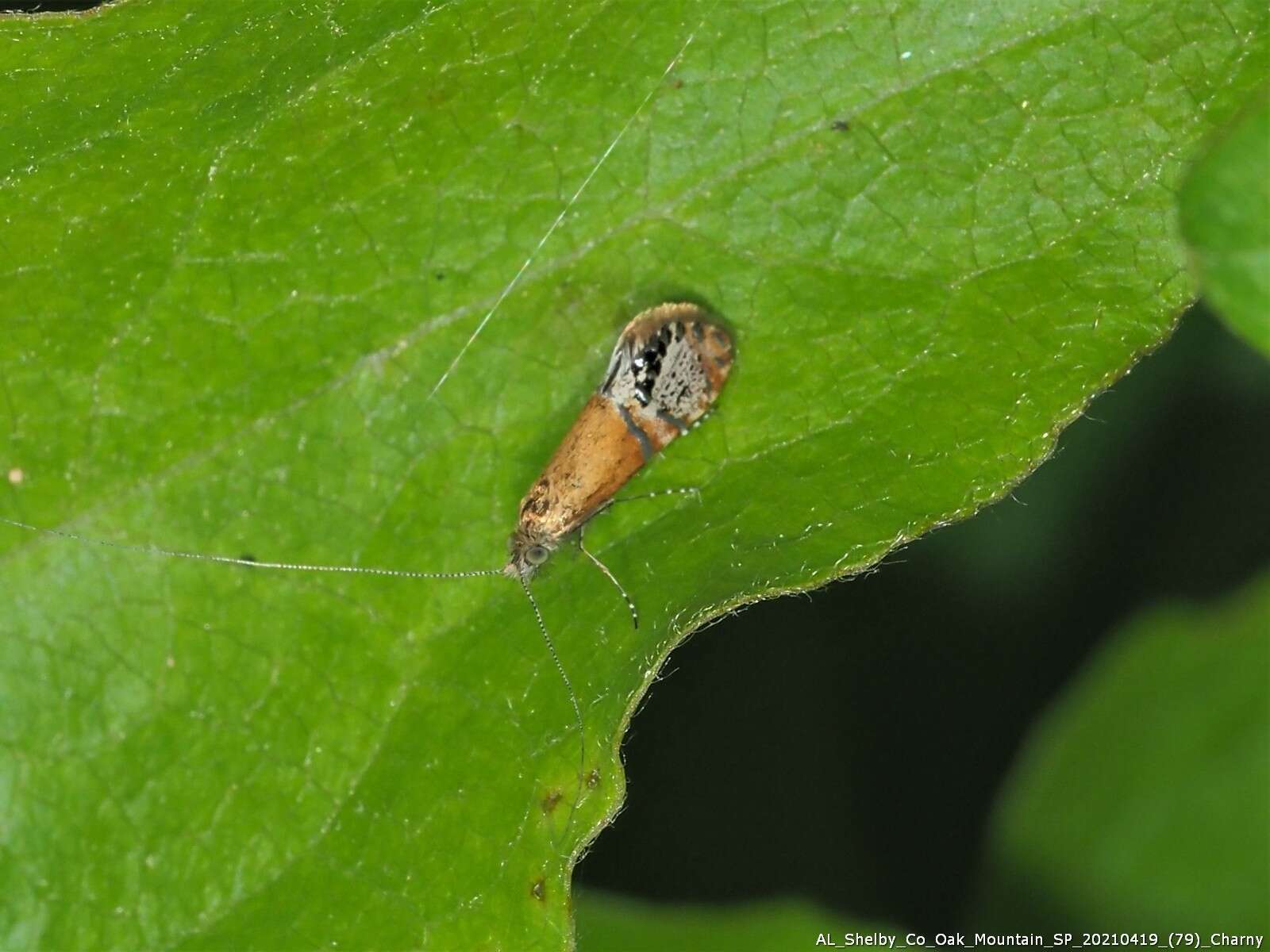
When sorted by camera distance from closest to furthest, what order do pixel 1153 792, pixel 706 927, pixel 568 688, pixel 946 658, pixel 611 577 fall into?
pixel 568 688 < pixel 611 577 < pixel 706 927 < pixel 1153 792 < pixel 946 658

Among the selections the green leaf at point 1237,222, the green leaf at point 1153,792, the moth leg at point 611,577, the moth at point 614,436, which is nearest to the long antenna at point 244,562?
the moth at point 614,436

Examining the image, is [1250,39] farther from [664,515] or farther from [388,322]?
[388,322]

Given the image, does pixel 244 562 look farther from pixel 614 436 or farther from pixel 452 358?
pixel 614 436

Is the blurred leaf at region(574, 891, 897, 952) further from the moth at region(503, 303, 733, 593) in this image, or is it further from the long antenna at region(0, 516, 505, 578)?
the moth at region(503, 303, 733, 593)

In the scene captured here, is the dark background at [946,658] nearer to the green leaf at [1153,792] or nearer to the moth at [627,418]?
the green leaf at [1153,792]

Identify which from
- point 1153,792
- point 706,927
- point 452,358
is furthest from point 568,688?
point 1153,792

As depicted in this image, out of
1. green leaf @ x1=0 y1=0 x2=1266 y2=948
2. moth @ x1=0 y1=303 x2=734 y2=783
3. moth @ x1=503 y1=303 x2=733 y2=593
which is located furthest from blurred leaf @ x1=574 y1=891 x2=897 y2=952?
moth @ x1=503 y1=303 x2=733 y2=593
